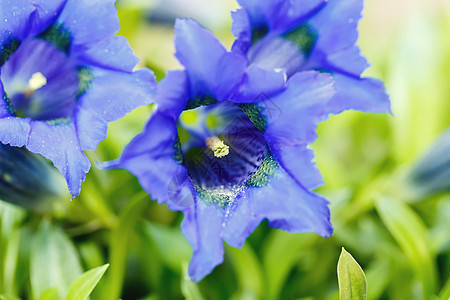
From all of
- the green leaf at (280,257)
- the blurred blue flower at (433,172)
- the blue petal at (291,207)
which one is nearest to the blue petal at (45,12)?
the blue petal at (291,207)

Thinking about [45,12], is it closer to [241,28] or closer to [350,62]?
[241,28]

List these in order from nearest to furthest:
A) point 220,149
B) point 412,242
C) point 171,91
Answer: point 171,91 → point 220,149 → point 412,242

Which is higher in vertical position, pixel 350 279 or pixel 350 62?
Answer: pixel 350 62

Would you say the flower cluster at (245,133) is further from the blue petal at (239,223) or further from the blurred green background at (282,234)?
the blurred green background at (282,234)

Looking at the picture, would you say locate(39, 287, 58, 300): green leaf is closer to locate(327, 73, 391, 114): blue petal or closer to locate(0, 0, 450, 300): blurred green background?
locate(0, 0, 450, 300): blurred green background

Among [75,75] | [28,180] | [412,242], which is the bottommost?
[412,242]

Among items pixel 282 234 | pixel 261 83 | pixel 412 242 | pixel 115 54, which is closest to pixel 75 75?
pixel 115 54

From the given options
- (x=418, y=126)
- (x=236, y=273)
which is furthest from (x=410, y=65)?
(x=236, y=273)
